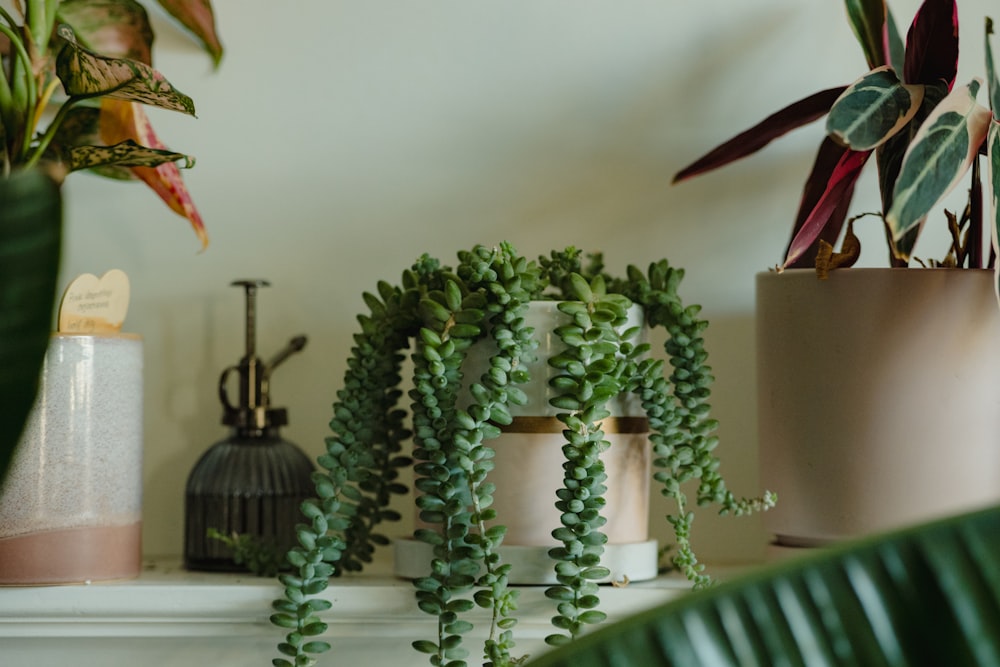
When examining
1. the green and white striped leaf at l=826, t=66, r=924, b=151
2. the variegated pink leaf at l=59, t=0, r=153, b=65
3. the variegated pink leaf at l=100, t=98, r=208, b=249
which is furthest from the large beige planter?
the variegated pink leaf at l=59, t=0, r=153, b=65

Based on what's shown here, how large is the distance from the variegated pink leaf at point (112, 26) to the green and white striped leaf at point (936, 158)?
723mm

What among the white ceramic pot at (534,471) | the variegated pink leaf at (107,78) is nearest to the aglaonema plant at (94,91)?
the variegated pink leaf at (107,78)

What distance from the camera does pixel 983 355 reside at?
0.71m

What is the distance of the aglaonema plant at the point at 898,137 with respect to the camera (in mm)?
625

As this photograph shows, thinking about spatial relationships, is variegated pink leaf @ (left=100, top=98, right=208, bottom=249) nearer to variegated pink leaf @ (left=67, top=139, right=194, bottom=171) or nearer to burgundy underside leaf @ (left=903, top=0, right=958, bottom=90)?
variegated pink leaf @ (left=67, top=139, right=194, bottom=171)

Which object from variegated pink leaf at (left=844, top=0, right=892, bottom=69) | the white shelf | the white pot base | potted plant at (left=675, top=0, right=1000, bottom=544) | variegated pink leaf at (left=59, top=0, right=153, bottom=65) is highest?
variegated pink leaf at (left=59, top=0, right=153, bottom=65)

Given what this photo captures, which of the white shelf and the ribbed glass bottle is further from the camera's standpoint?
the ribbed glass bottle

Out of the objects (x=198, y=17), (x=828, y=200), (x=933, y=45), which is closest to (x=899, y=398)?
(x=828, y=200)

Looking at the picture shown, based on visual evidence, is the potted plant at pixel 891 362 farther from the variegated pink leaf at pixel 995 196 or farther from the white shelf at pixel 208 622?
the white shelf at pixel 208 622

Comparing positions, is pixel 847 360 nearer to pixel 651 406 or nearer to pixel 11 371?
pixel 651 406

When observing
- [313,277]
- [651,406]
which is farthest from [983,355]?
[313,277]

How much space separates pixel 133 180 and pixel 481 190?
1.14 ft

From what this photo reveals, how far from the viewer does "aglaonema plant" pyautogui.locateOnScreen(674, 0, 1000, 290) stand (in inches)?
24.6

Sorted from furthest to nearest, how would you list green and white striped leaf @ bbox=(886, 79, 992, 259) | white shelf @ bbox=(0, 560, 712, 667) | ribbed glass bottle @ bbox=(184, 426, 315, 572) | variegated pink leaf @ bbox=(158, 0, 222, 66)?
1. variegated pink leaf @ bbox=(158, 0, 222, 66)
2. ribbed glass bottle @ bbox=(184, 426, 315, 572)
3. white shelf @ bbox=(0, 560, 712, 667)
4. green and white striped leaf @ bbox=(886, 79, 992, 259)
